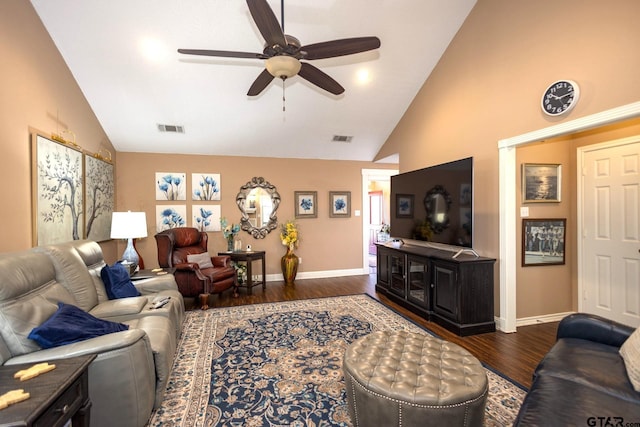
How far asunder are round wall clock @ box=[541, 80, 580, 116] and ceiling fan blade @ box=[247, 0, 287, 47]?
2456mm

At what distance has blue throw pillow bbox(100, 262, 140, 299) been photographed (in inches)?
111

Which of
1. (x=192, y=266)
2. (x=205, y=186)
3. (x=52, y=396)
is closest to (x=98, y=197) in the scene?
(x=205, y=186)

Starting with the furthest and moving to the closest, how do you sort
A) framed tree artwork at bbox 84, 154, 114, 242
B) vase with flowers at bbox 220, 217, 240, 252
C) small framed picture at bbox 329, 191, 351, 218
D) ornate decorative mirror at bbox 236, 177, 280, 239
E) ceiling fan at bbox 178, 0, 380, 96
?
small framed picture at bbox 329, 191, 351, 218 → ornate decorative mirror at bbox 236, 177, 280, 239 → vase with flowers at bbox 220, 217, 240, 252 → framed tree artwork at bbox 84, 154, 114, 242 → ceiling fan at bbox 178, 0, 380, 96

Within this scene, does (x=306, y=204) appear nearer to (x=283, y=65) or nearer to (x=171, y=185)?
(x=171, y=185)

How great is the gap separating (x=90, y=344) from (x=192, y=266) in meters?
2.48

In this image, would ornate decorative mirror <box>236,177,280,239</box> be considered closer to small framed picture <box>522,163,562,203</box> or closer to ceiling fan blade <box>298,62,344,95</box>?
ceiling fan blade <box>298,62,344,95</box>

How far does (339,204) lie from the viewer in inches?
240

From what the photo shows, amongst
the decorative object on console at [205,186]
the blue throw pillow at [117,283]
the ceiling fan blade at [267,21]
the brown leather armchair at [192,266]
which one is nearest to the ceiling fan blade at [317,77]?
the ceiling fan blade at [267,21]

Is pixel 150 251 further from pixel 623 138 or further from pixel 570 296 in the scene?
pixel 623 138

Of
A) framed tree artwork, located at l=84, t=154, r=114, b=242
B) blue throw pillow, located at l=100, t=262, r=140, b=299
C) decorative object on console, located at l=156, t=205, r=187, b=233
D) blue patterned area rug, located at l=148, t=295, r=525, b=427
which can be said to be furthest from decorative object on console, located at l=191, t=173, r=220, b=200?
blue throw pillow, located at l=100, t=262, r=140, b=299

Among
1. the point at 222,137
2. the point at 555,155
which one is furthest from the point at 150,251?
the point at 555,155

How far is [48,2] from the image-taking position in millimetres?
2908

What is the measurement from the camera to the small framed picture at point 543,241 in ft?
→ 11.2

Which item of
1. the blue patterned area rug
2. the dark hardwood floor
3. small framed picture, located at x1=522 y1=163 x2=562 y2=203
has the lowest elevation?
the dark hardwood floor
